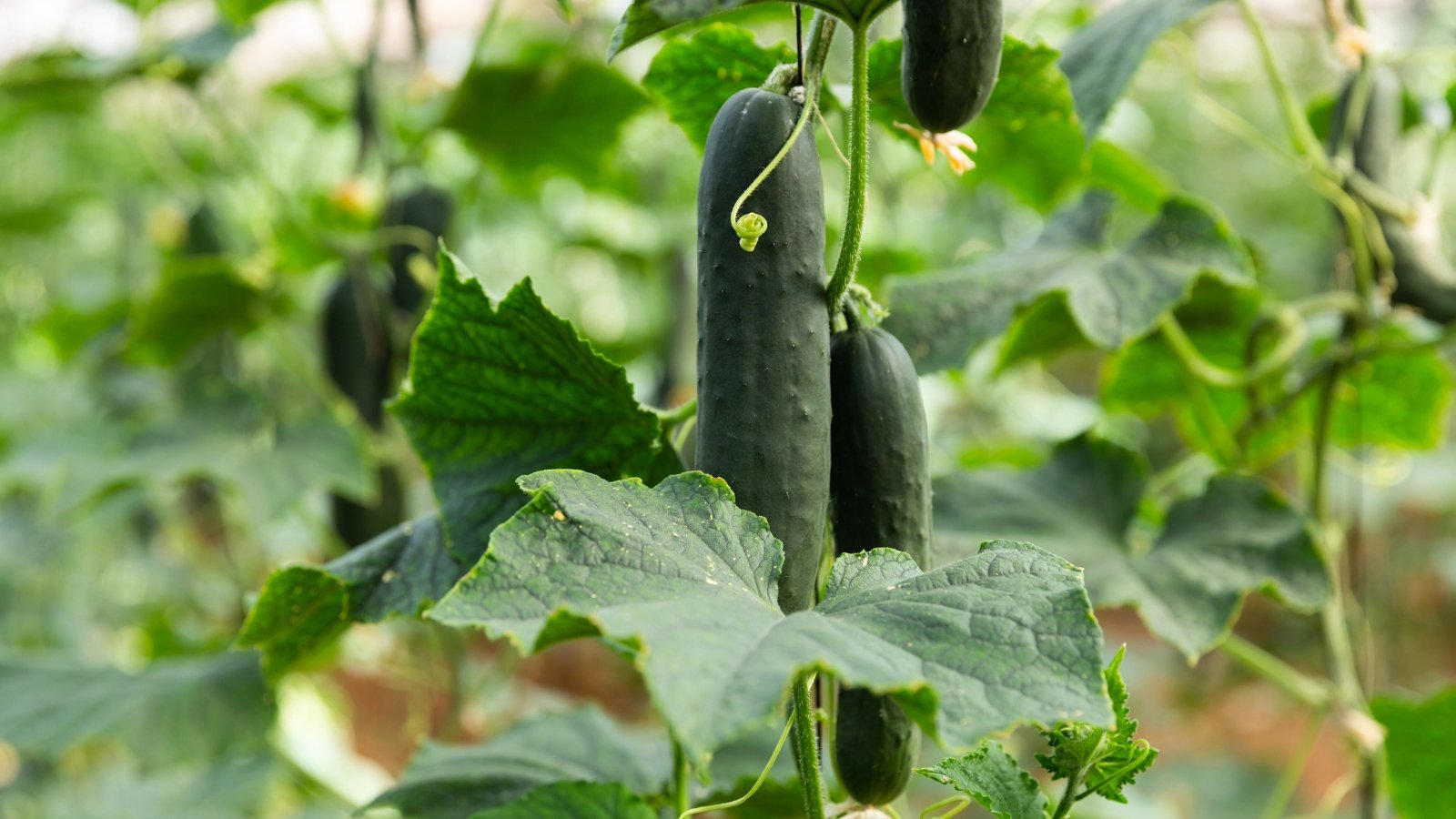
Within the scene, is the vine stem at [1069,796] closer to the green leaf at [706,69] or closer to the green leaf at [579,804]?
the green leaf at [579,804]

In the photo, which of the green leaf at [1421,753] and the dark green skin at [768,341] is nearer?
the dark green skin at [768,341]

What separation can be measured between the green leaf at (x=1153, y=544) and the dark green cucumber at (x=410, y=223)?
29.6 inches

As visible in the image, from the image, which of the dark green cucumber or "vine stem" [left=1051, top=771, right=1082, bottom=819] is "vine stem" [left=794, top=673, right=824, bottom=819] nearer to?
"vine stem" [left=1051, top=771, right=1082, bottom=819]

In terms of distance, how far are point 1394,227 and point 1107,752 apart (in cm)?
74

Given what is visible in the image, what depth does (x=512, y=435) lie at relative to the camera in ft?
2.55

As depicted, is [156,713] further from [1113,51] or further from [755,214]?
[1113,51]

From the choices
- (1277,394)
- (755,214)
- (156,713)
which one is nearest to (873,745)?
(755,214)

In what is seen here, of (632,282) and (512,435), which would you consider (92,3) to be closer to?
(632,282)

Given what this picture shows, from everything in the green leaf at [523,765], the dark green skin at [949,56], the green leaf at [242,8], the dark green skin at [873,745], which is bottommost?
the green leaf at [523,765]

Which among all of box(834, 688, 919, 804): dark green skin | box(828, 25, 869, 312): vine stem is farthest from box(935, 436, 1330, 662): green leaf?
box(828, 25, 869, 312): vine stem

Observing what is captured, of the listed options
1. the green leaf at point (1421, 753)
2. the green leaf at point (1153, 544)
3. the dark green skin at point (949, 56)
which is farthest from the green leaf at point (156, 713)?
the green leaf at point (1421, 753)

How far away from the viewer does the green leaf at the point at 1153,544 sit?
943 mm

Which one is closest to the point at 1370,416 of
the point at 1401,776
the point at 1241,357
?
the point at 1241,357

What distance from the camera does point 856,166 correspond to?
0.59m
